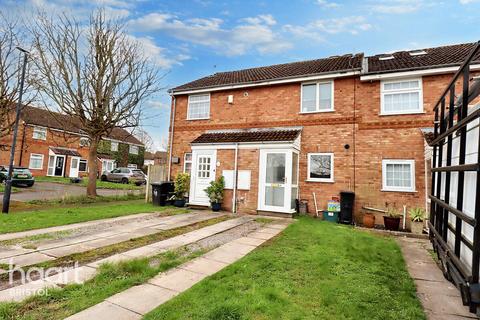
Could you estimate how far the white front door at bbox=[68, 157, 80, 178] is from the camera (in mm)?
31156

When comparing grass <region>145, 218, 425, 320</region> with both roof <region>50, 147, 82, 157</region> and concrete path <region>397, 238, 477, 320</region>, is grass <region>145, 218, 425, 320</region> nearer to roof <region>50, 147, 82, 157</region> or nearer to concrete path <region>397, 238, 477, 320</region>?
concrete path <region>397, 238, 477, 320</region>

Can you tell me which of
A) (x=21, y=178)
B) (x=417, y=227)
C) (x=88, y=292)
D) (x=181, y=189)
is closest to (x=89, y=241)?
(x=88, y=292)

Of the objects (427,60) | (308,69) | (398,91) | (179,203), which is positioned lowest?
(179,203)

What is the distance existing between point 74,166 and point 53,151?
9.64 ft

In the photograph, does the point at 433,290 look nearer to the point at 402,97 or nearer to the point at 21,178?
the point at 402,97

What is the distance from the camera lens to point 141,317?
273 cm

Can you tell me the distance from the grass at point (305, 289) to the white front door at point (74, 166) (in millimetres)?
32974

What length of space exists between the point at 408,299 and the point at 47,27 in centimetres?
1666

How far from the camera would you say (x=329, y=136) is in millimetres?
10609

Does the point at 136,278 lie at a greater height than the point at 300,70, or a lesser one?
lesser

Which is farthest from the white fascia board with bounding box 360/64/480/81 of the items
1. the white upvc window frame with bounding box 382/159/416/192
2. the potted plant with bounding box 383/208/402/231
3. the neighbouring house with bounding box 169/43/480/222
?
the potted plant with bounding box 383/208/402/231

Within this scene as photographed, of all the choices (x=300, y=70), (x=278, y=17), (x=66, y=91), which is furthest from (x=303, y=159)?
(x=66, y=91)

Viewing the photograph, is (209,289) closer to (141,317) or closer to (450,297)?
(141,317)

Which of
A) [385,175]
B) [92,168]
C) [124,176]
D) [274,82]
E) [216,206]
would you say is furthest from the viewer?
[124,176]
